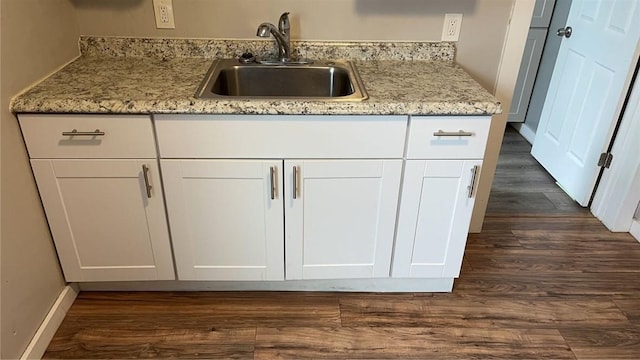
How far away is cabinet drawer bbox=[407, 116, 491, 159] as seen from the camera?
1.65 metres

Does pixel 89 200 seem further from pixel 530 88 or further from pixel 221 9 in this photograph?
pixel 530 88

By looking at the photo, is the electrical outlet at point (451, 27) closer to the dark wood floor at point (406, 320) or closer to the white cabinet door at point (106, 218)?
the dark wood floor at point (406, 320)

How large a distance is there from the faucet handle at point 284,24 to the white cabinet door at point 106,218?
2.46ft

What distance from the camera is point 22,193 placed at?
1.61 m

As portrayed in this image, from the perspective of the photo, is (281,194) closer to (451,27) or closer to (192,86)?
(192,86)

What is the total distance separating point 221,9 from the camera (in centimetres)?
197

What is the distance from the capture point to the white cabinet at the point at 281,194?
1.63 meters

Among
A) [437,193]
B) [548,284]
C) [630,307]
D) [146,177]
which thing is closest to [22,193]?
[146,177]

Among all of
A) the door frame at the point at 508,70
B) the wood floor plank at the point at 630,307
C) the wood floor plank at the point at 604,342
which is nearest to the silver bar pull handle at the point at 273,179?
the door frame at the point at 508,70

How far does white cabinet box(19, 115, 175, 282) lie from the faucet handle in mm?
684

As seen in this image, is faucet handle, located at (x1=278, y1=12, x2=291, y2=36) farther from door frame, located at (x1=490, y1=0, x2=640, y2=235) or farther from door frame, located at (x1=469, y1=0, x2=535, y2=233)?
door frame, located at (x1=490, y1=0, x2=640, y2=235)

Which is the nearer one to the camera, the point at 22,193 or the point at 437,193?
the point at 22,193

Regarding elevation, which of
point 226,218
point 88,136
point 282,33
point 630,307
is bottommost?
point 630,307

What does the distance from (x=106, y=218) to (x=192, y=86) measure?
1.96ft
